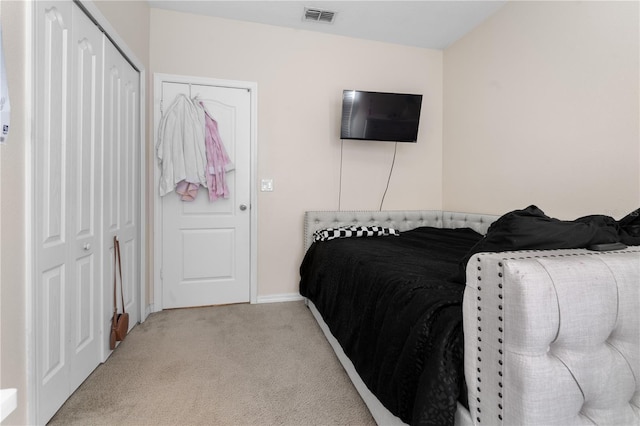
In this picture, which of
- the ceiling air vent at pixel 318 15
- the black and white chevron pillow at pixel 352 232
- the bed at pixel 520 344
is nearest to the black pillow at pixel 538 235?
the bed at pixel 520 344

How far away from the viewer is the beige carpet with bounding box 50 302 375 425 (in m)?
1.41

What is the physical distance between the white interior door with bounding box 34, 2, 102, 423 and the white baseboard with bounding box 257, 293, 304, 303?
1.35 metres

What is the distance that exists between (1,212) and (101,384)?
3.55ft

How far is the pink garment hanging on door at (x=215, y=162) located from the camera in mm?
2699

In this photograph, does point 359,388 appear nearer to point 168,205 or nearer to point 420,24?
point 168,205

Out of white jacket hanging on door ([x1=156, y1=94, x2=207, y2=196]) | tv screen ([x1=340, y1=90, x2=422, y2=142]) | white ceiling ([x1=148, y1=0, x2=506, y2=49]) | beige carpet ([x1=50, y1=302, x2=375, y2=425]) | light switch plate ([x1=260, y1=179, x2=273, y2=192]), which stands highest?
white ceiling ([x1=148, y1=0, x2=506, y2=49])

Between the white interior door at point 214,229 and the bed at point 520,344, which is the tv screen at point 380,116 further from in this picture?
the bed at point 520,344

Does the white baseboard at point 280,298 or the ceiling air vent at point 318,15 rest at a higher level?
the ceiling air vent at point 318,15

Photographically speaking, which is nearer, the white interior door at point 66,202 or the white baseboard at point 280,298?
the white interior door at point 66,202

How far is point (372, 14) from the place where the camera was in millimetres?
2693

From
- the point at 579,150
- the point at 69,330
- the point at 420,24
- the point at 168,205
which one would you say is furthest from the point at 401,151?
the point at 69,330

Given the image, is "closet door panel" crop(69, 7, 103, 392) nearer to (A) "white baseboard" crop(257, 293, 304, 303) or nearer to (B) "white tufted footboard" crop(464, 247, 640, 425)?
(A) "white baseboard" crop(257, 293, 304, 303)

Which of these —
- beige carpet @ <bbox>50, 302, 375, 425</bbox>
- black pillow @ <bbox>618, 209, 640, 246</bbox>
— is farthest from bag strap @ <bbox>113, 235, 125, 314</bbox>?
black pillow @ <bbox>618, 209, 640, 246</bbox>

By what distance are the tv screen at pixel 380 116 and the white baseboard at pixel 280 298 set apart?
5.25 feet
